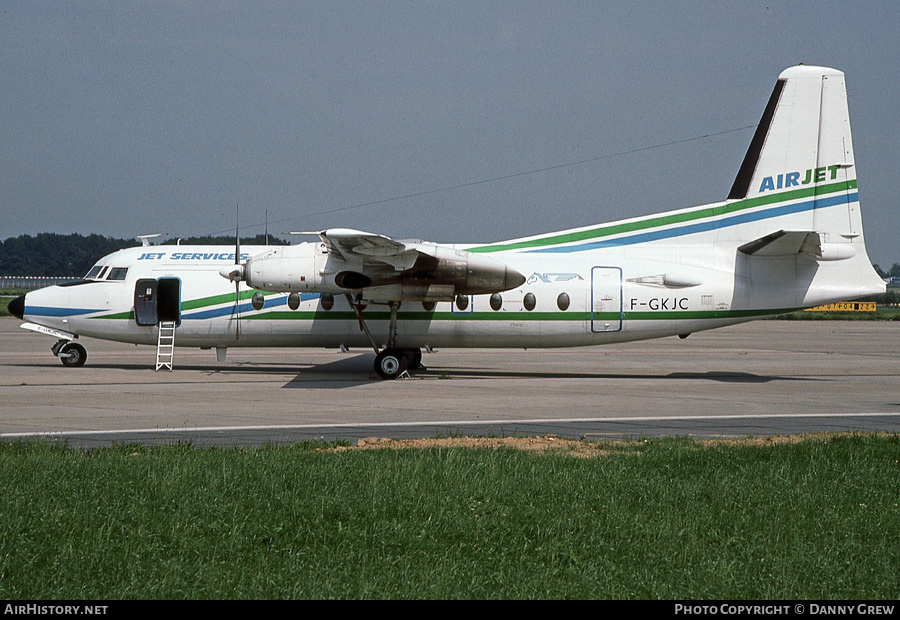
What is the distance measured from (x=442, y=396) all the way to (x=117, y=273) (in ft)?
36.3

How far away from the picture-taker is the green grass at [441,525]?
19.1 feet

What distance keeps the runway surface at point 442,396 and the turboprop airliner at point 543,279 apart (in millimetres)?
1298

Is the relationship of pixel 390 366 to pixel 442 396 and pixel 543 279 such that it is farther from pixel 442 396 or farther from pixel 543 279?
pixel 543 279

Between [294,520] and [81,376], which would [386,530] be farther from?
[81,376]

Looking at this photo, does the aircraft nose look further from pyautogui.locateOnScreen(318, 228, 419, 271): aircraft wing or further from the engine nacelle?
pyautogui.locateOnScreen(318, 228, 419, 271): aircraft wing

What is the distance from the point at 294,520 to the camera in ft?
23.9

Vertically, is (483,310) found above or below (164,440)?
above

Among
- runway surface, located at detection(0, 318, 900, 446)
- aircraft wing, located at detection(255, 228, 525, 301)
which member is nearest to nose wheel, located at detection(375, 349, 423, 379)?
runway surface, located at detection(0, 318, 900, 446)

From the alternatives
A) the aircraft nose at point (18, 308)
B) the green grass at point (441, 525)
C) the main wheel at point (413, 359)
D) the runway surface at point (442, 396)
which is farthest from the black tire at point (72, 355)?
the green grass at point (441, 525)

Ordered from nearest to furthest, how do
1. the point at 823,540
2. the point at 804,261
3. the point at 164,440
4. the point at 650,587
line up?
the point at 650,587 → the point at 823,540 → the point at 164,440 → the point at 804,261

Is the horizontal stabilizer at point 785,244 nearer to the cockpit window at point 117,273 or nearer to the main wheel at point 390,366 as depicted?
the main wheel at point 390,366

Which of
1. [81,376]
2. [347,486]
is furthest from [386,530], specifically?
[81,376]

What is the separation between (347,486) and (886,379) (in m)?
18.9
